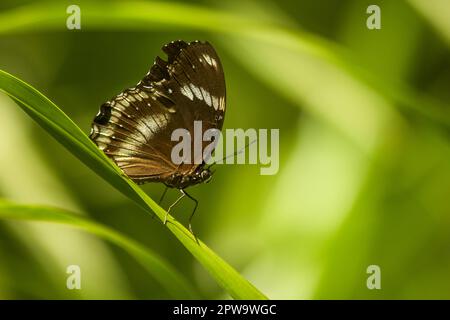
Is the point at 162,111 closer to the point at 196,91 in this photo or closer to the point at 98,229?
the point at 196,91

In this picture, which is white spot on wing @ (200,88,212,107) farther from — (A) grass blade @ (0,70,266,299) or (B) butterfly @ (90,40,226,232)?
(A) grass blade @ (0,70,266,299)

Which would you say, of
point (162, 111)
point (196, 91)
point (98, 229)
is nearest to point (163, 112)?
point (162, 111)

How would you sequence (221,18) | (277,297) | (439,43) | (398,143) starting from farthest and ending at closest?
1. (439,43)
2. (398,143)
3. (277,297)
4. (221,18)

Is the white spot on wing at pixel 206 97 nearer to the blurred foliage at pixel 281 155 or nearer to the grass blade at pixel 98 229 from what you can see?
the blurred foliage at pixel 281 155

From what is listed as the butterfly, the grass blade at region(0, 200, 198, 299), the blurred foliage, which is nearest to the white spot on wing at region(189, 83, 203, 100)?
the butterfly

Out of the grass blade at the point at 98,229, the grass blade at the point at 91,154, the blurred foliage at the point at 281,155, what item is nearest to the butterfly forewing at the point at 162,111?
the blurred foliage at the point at 281,155
